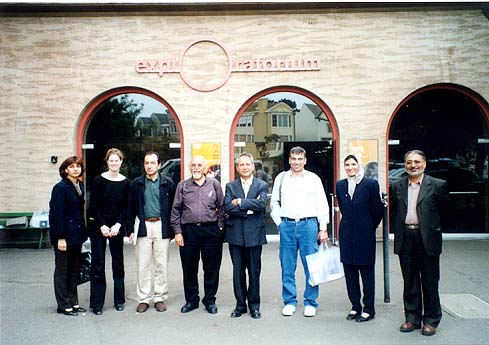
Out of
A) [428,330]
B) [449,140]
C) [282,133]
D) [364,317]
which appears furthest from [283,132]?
[428,330]

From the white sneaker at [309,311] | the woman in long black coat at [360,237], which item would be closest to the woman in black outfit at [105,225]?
the white sneaker at [309,311]

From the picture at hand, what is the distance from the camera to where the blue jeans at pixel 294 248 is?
17.3ft

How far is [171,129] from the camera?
9828mm

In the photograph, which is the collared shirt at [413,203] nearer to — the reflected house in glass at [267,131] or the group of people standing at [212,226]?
the group of people standing at [212,226]

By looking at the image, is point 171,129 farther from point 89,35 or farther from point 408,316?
point 408,316

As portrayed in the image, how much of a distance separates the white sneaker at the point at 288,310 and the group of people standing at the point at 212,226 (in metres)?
0.01

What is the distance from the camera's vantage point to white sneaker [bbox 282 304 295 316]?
522cm

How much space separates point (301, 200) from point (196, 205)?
1.24 meters

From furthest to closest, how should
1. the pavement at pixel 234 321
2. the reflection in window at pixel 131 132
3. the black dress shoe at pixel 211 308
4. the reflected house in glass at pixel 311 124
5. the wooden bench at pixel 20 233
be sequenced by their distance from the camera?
the reflection in window at pixel 131 132
the reflected house in glass at pixel 311 124
the wooden bench at pixel 20 233
the black dress shoe at pixel 211 308
the pavement at pixel 234 321

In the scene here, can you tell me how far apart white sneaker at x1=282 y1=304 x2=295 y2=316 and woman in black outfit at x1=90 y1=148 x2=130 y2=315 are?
1.97 m

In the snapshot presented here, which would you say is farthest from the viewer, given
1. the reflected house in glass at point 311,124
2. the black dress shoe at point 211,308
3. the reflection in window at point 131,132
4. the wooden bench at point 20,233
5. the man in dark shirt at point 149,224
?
the reflection in window at point 131,132

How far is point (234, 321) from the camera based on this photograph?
200 inches

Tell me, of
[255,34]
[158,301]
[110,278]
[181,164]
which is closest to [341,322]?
[158,301]

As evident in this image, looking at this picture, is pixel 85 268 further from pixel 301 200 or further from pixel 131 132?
pixel 131 132
